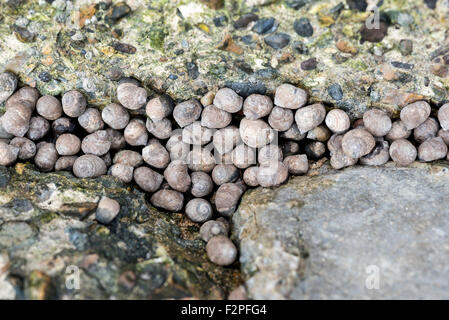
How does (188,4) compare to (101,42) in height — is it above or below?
above

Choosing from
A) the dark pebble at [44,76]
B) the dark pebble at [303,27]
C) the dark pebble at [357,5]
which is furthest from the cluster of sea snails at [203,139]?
the dark pebble at [357,5]

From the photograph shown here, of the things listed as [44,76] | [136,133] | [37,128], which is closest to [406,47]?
[136,133]

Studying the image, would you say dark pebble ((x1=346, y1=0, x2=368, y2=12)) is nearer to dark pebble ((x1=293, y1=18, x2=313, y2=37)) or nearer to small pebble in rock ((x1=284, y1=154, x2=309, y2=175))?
dark pebble ((x1=293, y1=18, x2=313, y2=37))

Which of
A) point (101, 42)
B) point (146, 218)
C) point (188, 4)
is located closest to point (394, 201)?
point (146, 218)

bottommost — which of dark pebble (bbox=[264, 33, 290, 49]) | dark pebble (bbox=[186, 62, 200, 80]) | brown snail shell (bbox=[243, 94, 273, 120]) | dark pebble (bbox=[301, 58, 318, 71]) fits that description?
brown snail shell (bbox=[243, 94, 273, 120])

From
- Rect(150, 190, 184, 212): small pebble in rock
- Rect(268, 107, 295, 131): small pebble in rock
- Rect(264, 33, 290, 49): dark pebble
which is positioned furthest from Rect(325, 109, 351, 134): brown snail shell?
Rect(150, 190, 184, 212): small pebble in rock

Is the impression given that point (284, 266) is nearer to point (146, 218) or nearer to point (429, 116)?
point (146, 218)
